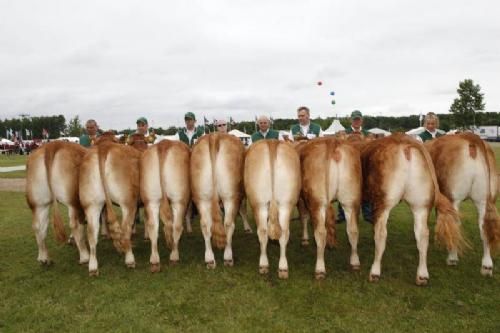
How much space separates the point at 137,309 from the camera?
466 centimetres

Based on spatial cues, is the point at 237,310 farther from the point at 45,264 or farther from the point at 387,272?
Answer: the point at 45,264

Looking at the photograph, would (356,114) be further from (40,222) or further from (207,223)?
(40,222)

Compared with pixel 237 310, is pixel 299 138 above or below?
above

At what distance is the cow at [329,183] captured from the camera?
5336mm

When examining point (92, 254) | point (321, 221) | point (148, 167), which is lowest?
point (92, 254)

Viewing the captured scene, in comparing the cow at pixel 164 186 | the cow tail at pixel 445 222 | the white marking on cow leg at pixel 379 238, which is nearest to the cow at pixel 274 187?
the cow at pixel 164 186

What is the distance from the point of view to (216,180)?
5.70 m

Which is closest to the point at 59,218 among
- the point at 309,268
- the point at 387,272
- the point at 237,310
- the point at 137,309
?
the point at 137,309

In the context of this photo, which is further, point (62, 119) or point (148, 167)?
point (62, 119)

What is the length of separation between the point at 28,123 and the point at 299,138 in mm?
107988

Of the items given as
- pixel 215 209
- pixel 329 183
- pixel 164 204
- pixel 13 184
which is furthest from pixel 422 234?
pixel 13 184

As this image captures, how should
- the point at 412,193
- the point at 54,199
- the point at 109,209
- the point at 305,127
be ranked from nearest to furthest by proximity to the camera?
the point at 412,193
the point at 109,209
the point at 54,199
the point at 305,127

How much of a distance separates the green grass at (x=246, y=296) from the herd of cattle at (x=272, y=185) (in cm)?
28

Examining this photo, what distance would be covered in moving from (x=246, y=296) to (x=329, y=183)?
6.05 ft
